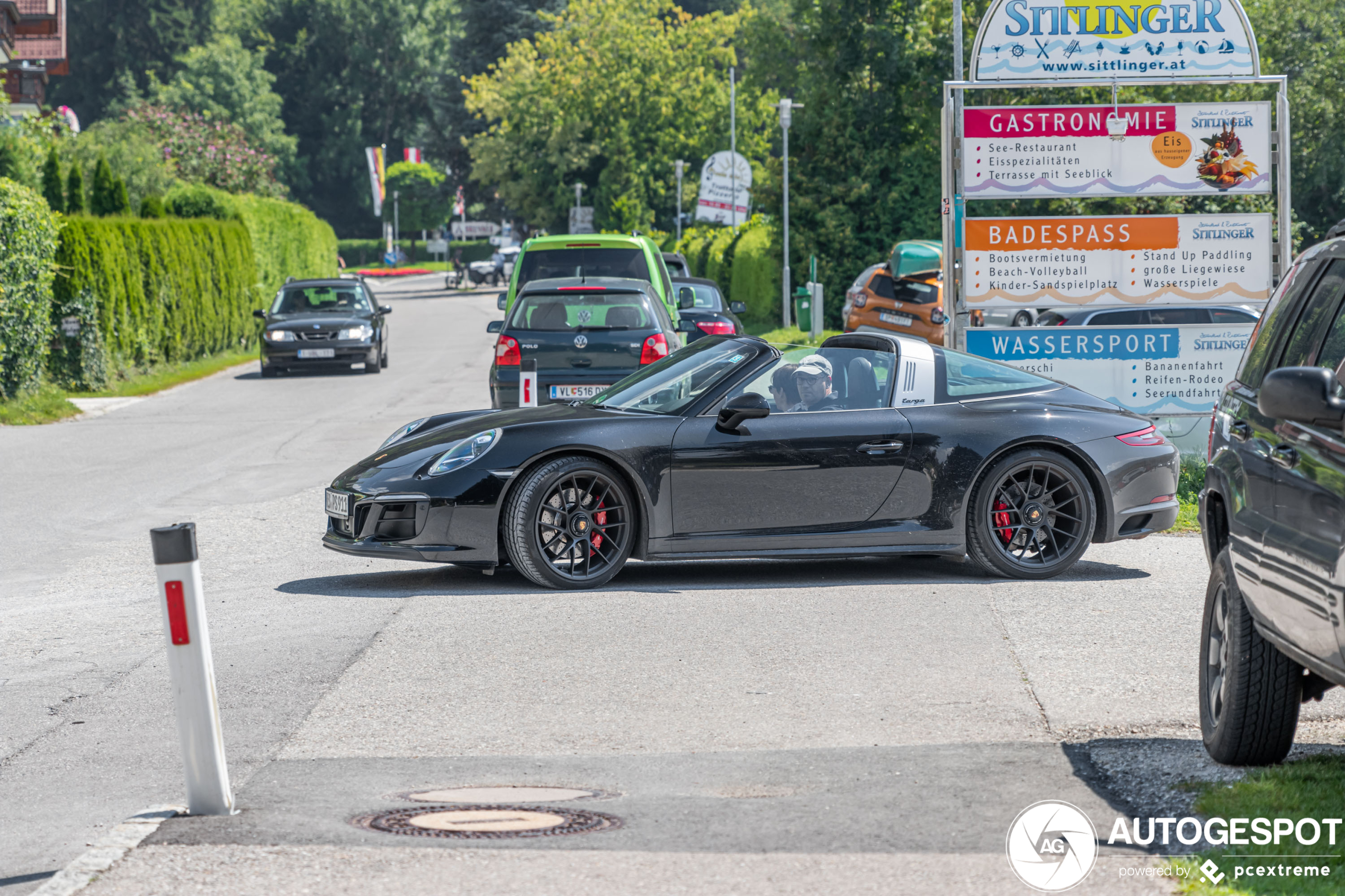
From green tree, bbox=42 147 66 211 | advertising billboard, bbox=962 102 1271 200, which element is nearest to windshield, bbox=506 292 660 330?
advertising billboard, bbox=962 102 1271 200

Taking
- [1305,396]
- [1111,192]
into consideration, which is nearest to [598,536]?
[1305,396]

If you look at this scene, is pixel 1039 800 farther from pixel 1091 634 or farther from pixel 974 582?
pixel 974 582

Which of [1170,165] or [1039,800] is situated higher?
[1170,165]

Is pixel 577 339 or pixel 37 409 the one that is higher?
pixel 577 339

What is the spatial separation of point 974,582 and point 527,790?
4.47 m

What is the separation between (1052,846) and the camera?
4.34m

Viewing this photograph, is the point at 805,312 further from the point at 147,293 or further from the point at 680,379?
the point at 680,379

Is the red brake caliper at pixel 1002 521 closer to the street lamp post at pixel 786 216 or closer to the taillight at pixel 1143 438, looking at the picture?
the taillight at pixel 1143 438

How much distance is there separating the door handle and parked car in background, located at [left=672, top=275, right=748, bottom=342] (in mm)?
11841

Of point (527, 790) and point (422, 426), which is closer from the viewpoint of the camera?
point (527, 790)

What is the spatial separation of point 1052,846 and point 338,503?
5414mm

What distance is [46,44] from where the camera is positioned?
209ft

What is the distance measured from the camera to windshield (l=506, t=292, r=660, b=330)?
14016mm

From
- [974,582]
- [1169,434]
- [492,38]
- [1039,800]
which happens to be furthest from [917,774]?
[492,38]
